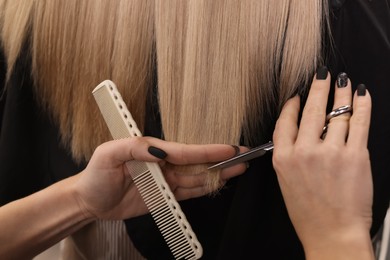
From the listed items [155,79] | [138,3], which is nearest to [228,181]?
[155,79]

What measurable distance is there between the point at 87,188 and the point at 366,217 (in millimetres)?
427

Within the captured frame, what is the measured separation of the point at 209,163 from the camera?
634 mm

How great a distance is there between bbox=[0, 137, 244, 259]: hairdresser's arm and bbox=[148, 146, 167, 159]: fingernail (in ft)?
0.22

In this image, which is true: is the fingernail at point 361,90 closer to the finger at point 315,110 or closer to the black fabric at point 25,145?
the finger at point 315,110

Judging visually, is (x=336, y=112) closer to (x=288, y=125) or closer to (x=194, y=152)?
(x=288, y=125)

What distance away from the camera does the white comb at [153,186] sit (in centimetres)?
62

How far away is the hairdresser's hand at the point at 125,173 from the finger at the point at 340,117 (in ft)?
0.46

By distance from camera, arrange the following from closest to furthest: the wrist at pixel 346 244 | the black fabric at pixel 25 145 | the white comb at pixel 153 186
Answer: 1. the wrist at pixel 346 244
2. the white comb at pixel 153 186
3. the black fabric at pixel 25 145

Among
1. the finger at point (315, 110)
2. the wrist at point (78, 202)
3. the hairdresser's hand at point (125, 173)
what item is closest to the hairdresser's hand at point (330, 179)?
the finger at point (315, 110)

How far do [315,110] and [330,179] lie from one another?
3.7 inches

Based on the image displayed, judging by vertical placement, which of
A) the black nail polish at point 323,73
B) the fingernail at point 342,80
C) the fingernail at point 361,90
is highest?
the black nail polish at point 323,73

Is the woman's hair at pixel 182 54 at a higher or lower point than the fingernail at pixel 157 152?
higher

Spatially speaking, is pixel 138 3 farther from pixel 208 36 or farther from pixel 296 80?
pixel 296 80

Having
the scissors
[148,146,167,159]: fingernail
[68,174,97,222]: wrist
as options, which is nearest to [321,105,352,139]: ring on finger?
the scissors
